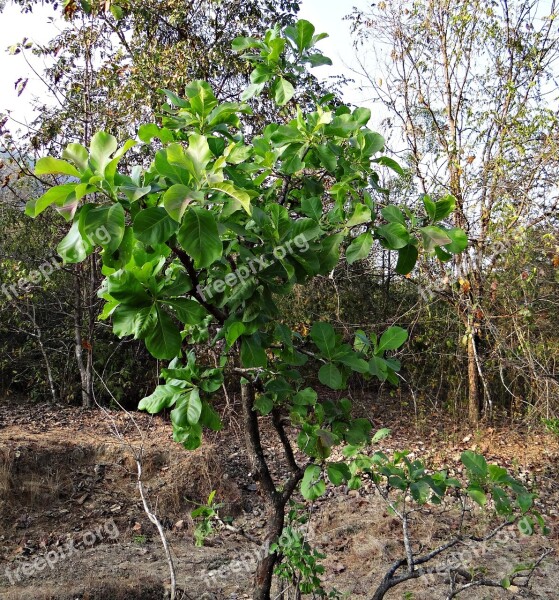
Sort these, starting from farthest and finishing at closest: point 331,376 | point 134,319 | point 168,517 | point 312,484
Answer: point 168,517 → point 312,484 → point 331,376 → point 134,319

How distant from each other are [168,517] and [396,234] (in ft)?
11.5

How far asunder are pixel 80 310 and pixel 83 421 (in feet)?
3.57

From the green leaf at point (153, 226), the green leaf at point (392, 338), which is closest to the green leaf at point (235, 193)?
the green leaf at point (153, 226)

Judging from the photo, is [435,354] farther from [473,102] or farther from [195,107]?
[195,107]

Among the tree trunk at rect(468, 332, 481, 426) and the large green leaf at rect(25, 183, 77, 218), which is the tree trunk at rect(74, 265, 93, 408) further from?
the large green leaf at rect(25, 183, 77, 218)

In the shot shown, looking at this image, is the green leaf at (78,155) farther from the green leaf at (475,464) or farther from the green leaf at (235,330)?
the green leaf at (475,464)

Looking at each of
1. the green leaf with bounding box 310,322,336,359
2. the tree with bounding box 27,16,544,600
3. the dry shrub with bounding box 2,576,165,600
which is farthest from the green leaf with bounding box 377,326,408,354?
the dry shrub with bounding box 2,576,165,600

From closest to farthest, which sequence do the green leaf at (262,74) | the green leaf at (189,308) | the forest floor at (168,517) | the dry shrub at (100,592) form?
the green leaf at (189,308), the green leaf at (262,74), the dry shrub at (100,592), the forest floor at (168,517)

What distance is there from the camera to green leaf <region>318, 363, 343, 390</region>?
1.31 metres

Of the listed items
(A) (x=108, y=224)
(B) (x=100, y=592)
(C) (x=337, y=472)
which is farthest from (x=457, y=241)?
(B) (x=100, y=592)

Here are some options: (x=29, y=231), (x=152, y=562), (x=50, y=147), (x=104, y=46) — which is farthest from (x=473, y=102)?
(x=152, y=562)

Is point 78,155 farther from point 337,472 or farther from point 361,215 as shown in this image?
point 337,472

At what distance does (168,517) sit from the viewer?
4133mm

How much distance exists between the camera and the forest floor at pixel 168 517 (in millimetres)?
3037
